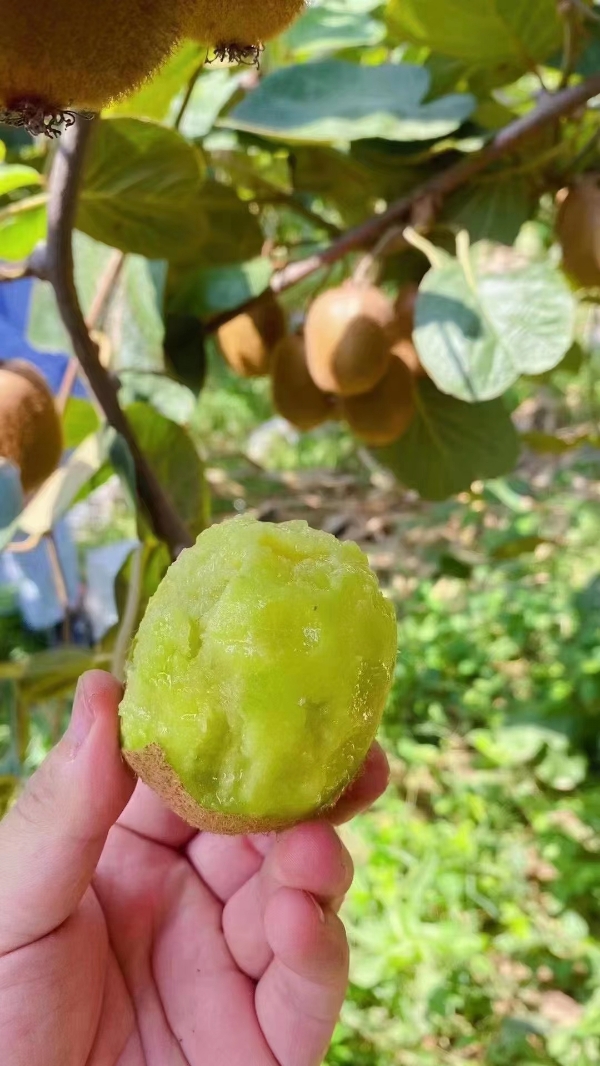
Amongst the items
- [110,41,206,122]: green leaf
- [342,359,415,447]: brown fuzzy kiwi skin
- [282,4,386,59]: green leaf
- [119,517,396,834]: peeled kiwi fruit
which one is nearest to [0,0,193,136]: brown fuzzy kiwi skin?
[119,517,396,834]: peeled kiwi fruit

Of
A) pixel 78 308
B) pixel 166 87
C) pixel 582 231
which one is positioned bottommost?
pixel 582 231

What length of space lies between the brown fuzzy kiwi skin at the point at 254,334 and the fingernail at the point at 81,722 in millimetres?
630

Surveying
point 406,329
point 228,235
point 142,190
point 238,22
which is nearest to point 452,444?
point 406,329

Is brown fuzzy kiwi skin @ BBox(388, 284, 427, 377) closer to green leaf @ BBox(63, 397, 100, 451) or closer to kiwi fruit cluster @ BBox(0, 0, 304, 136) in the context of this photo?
green leaf @ BBox(63, 397, 100, 451)

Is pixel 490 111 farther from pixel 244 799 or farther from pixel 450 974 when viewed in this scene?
pixel 450 974

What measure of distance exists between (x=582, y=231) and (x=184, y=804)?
0.70 metres

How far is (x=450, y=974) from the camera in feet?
3.91

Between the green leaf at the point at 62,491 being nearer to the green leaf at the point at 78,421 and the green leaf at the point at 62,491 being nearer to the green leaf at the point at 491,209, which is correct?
the green leaf at the point at 78,421

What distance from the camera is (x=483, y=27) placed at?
31.2 inches

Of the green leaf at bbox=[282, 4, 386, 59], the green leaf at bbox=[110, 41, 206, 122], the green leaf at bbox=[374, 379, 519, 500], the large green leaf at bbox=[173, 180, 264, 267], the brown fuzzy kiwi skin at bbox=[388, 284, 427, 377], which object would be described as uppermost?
the green leaf at bbox=[110, 41, 206, 122]

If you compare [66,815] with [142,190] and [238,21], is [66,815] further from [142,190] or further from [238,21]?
[142,190]

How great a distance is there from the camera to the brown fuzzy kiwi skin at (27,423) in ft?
2.39

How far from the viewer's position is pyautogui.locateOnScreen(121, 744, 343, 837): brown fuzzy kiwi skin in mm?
422

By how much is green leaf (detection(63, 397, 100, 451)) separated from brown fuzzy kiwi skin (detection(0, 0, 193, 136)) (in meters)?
0.70
